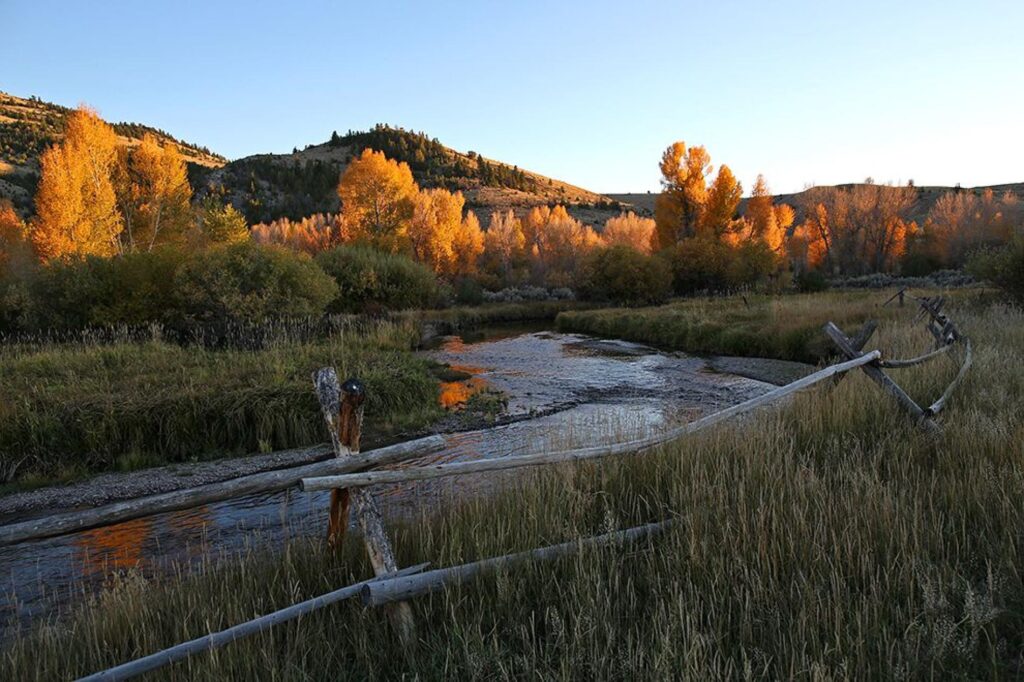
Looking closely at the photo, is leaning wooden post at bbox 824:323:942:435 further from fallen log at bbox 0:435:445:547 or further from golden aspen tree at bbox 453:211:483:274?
golden aspen tree at bbox 453:211:483:274

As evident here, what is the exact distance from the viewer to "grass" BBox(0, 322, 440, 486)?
915cm

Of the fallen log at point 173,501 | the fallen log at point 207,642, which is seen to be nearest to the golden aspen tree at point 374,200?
the fallen log at point 173,501

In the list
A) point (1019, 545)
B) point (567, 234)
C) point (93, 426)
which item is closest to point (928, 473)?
point (1019, 545)

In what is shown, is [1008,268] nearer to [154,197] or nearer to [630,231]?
[154,197]

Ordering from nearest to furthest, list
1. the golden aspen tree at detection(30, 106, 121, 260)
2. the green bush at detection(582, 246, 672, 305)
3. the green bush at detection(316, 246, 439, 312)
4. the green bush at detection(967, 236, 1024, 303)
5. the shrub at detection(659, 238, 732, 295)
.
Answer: the green bush at detection(967, 236, 1024, 303)
the golden aspen tree at detection(30, 106, 121, 260)
the green bush at detection(316, 246, 439, 312)
the green bush at detection(582, 246, 672, 305)
the shrub at detection(659, 238, 732, 295)

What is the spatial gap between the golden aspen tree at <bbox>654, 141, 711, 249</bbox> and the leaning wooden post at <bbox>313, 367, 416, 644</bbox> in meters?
43.4

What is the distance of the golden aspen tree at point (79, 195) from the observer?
2797 centimetres

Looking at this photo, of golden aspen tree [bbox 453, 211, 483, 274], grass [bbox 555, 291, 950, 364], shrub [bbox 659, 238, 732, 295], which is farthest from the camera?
golden aspen tree [bbox 453, 211, 483, 274]

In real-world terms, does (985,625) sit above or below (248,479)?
below

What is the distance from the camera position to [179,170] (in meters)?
33.8

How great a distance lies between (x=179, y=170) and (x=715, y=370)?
33455mm

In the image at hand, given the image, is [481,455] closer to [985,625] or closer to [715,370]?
[985,625]

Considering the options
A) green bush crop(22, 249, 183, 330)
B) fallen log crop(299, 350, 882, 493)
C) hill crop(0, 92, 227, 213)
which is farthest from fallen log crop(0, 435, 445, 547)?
hill crop(0, 92, 227, 213)

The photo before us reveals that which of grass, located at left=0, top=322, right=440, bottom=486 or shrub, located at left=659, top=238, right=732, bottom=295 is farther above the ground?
shrub, located at left=659, top=238, right=732, bottom=295
